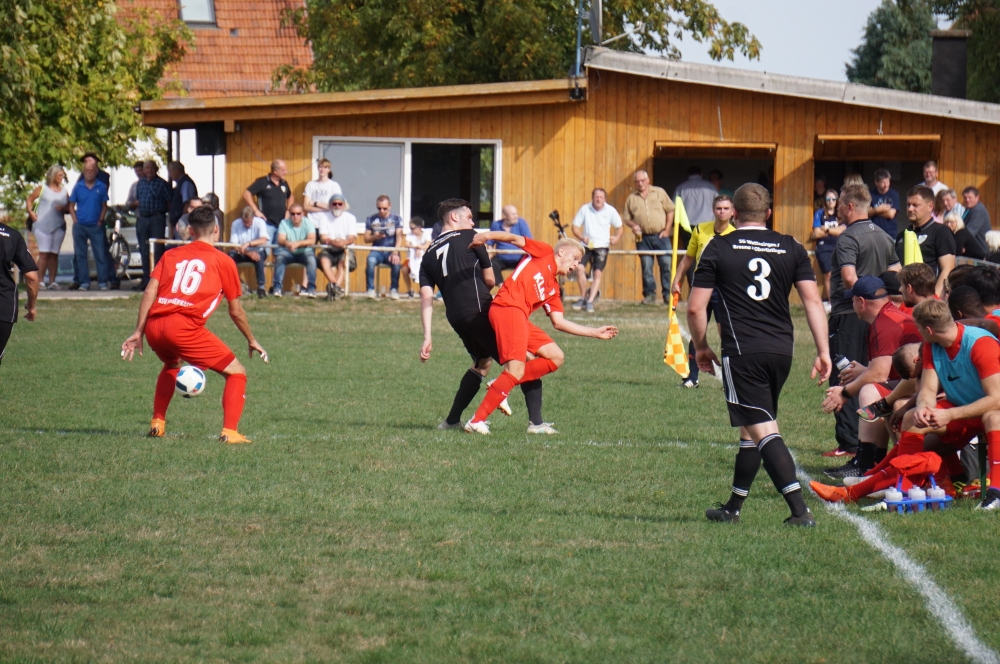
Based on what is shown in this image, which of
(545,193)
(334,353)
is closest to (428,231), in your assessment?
(545,193)

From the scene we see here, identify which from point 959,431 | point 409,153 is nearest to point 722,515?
point 959,431

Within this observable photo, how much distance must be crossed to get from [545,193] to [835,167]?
6.74m

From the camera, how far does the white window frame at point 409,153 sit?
21.8m

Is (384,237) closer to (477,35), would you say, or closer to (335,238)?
(335,238)

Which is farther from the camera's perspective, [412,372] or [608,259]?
[608,259]

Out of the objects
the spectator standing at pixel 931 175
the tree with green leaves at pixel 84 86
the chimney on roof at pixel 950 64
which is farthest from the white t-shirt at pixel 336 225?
the chimney on roof at pixel 950 64

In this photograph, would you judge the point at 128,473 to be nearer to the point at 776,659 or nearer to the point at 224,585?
the point at 224,585

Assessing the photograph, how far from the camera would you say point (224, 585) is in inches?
210

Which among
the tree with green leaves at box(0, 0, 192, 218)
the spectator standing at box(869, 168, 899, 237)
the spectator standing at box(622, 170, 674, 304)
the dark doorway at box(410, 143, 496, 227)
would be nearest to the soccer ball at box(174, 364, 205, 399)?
the spectator standing at box(869, 168, 899, 237)

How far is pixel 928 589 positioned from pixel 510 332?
460 centimetres

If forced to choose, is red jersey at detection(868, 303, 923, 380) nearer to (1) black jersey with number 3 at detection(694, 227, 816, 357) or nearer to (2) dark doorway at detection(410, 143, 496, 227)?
(1) black jersey with number 3 at detection(694, 227, 816, 357)

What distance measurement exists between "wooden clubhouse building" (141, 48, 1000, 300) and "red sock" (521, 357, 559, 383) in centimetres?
1236

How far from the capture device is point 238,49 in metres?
42.2

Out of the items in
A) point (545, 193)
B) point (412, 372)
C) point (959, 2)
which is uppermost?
point (959, 2)
